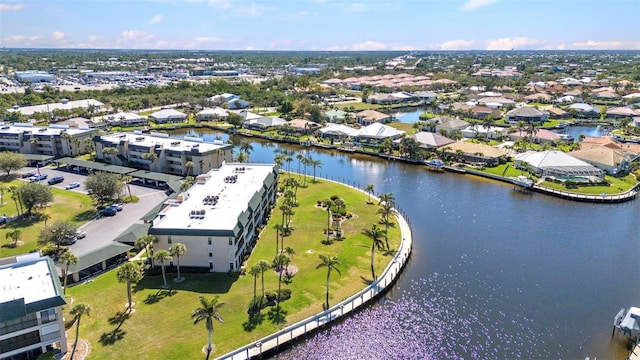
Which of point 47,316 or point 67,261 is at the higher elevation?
point 67,261

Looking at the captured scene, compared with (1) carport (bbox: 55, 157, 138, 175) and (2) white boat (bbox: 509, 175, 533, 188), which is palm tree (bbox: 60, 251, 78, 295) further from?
(2) white boat (bbox: 509, 175, 533, 188)

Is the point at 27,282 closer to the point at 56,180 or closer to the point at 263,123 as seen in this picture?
the point at 56,180

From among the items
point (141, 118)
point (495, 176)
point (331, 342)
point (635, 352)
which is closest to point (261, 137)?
point (141, 118)

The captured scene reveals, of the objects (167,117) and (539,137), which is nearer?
(539,137)

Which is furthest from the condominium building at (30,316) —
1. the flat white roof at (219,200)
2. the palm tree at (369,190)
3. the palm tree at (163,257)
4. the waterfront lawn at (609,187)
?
the waterfront lawn at (609,187)

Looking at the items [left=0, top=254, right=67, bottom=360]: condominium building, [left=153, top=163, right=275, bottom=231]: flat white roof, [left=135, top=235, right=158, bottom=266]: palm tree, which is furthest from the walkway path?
[left=135, top=235, right=158, bottom=266]: palm tree

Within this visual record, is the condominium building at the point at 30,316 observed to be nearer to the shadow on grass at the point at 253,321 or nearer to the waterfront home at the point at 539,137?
the shadow on grass at the point at 253,321

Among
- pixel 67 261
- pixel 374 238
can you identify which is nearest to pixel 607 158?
pixel 374 238
